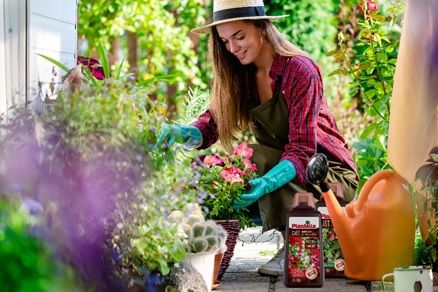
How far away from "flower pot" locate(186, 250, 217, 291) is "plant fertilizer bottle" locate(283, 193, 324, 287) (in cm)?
38

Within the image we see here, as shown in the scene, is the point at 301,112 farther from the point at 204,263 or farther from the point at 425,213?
the point at 204,263

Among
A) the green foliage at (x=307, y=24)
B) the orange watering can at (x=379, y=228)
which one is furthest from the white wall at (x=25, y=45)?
the green foliage at (x=307, y=24)

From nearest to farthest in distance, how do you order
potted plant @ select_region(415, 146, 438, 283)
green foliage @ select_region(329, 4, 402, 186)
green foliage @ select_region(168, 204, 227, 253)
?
green foliage @ select_region(168, 204, 227, 253) < potted plant @ select_region(415, 146, 438, 283) < green foliage @ select_region(329, 4, 402, 186)

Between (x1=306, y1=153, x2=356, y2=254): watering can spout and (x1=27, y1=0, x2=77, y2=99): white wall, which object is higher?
(x1=27, y1=0, x2=77, y2=99): white wall

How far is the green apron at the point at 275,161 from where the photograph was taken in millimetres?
4141

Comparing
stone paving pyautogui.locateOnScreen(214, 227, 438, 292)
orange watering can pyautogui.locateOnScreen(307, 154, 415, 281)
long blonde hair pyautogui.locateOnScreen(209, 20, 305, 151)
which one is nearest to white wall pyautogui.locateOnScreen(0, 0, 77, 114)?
long blonde hair pyautogui.locateOnScreen(209, 20, 305, 151)

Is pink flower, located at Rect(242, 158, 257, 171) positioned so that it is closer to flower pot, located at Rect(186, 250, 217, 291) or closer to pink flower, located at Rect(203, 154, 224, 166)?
pink flower, located at Rect(203, 154, 224, 166)

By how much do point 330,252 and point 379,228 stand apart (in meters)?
0.25

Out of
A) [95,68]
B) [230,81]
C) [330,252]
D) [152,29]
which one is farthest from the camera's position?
[152,29]

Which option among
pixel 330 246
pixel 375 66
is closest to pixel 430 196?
pixel 330 246

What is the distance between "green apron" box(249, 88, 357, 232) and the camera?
414 cm

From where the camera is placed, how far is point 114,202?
9.59ft

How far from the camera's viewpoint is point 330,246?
415 cm

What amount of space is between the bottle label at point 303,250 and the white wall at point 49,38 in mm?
1114
